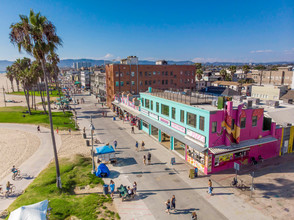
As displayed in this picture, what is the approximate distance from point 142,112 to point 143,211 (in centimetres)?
2354

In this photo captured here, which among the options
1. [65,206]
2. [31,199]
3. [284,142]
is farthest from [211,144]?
[31,199]

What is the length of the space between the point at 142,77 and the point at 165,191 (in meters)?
46.0

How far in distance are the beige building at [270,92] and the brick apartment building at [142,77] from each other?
77.5 ft

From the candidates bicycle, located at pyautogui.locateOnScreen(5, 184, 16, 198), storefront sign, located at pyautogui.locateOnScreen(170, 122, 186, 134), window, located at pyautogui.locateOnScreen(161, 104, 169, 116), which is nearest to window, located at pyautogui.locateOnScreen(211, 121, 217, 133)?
storefront sign, located at pyautogui.locateOnScreen(170, 122, 186, 134)

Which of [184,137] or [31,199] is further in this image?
[184,137]

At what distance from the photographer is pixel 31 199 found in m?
17.0

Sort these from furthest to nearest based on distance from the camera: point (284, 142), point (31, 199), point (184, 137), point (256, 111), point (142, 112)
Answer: point (142, 112) < point (284, 142) < point (184, 137) < point (256, 111) < point (31, 199)

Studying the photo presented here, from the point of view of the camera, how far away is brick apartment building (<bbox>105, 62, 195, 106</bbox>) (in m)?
58.8

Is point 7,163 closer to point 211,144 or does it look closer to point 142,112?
point 142,112

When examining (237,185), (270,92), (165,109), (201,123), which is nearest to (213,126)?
(201,123)

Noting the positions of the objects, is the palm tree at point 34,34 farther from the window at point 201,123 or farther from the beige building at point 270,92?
the beige building at point 270,92

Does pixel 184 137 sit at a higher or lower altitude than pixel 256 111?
lower

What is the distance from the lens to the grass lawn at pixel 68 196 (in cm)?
1544

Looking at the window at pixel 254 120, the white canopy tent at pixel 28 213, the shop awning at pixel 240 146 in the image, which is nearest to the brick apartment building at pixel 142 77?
the window at pixel 254 120
